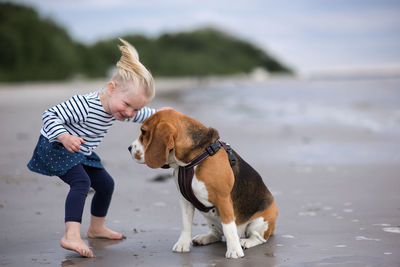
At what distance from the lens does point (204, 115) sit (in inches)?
540

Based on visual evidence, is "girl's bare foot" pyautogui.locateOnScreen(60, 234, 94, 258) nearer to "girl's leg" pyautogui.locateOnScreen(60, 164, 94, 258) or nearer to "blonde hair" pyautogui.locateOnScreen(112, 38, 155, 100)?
"girl's leg" pyautogui.locateOnScreen(60, 164, 94, 258)

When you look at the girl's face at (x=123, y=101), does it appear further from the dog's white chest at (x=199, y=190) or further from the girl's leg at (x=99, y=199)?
the dog's white chest at (x=199, y=190)

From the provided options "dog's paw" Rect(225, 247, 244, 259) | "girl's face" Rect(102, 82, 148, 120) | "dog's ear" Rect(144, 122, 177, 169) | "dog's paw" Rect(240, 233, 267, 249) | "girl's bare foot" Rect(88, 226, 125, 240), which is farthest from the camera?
"girl's bare foot" Rect(88, 226, 125, 240)

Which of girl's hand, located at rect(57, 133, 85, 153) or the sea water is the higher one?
girl's hand, located at rect(57, 133, 85, 153)

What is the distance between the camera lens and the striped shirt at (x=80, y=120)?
4.02 meters

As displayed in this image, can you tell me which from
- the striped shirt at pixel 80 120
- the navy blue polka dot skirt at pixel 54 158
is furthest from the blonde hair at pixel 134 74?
the navy blue polka dot skirt at pixel 54 158

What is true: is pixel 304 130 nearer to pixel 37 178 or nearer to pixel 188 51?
pixel 37 178

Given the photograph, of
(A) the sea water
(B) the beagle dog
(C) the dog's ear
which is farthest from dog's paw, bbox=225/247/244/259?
(A) the sea water

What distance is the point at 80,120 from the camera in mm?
4191

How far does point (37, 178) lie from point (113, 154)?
1.90m

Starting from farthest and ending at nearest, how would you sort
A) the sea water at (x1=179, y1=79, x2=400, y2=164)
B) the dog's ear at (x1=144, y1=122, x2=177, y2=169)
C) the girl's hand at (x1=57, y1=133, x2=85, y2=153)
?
the sea water at (x1=179, y1=79, x2=400, y2=164) → the girl's hand at (x1=57, y1=133, x2=85, y2=153) → the dog's ear at (x1=144, y1=122, x2=177, y2=169)

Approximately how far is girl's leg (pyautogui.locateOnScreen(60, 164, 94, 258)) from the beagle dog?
514mm

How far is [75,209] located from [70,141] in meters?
0.51

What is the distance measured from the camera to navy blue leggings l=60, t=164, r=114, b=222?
4.00m
